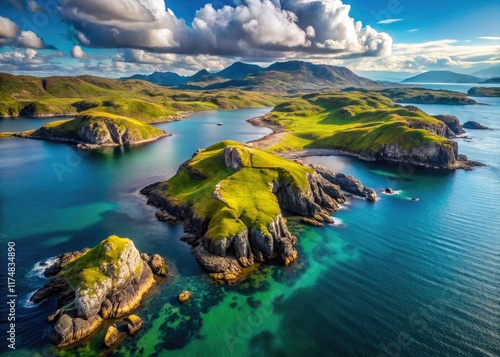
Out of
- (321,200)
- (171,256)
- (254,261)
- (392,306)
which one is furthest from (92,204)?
(392,306)

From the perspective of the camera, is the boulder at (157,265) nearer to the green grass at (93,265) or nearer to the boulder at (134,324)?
the green grass at (93,265)

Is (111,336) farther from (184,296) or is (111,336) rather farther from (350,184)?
(350,184)

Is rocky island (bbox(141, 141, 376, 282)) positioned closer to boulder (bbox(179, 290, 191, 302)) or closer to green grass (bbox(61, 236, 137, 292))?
boulder (bbox(179, 290, 191, 302))

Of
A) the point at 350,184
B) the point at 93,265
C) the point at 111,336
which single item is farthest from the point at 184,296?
the point at 350,184

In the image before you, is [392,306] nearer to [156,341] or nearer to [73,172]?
[156,341]

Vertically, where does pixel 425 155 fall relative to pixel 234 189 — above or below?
below

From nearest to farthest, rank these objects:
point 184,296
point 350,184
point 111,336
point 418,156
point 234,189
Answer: point 111,336, point 184,296, point 234,189, point 350,184, point 418,156
